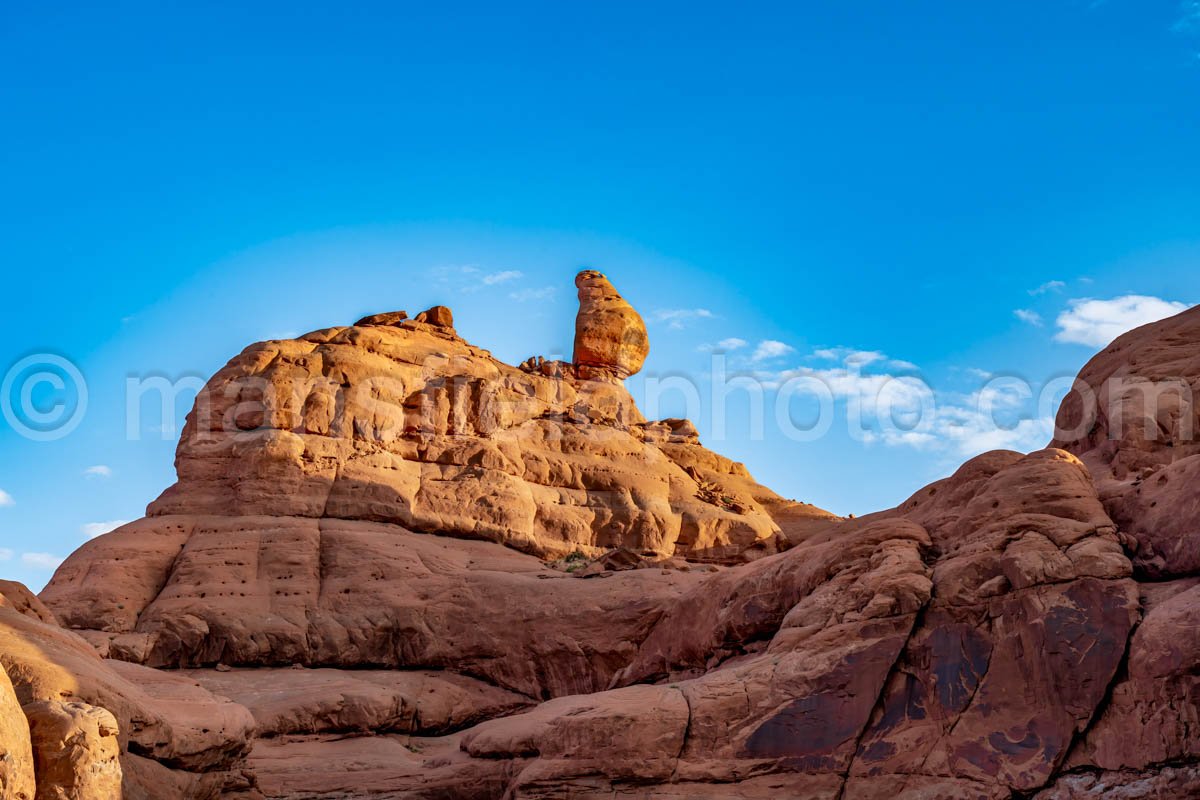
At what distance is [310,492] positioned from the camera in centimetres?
3388

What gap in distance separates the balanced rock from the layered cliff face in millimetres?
138

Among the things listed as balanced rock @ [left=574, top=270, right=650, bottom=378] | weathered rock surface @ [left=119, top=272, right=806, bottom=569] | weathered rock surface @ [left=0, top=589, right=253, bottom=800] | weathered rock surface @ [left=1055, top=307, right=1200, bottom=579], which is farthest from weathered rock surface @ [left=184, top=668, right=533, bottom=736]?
balanced rock @ [left=574, top=270, right=650, bottom=378]

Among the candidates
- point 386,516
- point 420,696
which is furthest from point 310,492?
point 420,696

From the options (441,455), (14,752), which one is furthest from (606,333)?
(14,752)

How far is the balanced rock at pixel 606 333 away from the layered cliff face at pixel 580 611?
0.14 m

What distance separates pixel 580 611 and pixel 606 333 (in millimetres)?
19294

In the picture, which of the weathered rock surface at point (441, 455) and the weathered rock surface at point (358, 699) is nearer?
the weathered rock surface at point (358, 699)

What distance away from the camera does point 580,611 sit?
97.1ft

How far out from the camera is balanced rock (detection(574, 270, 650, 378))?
4697cm

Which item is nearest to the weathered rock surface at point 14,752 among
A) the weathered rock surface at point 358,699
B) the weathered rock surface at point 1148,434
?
the weathered rock surface at point 358,699

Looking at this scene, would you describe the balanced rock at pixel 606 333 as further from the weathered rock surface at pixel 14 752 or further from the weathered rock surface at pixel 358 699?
the weathered rock surface at pixel 14 752

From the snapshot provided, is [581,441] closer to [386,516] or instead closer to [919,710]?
[386,516]

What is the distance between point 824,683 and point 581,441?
71.2 feet

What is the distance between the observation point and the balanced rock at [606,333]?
47.0 meters
